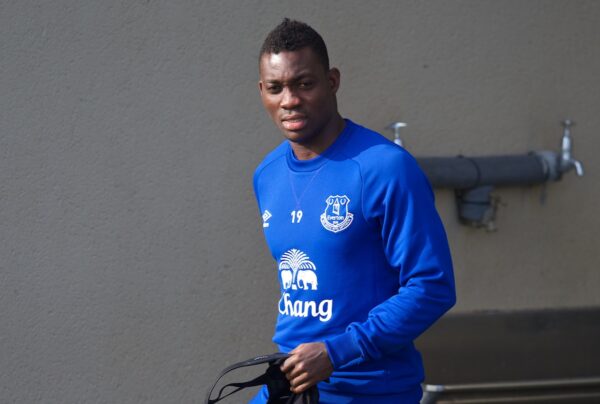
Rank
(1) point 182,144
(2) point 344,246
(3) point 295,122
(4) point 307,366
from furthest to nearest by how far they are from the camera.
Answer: (1) point 182,144 → (3) point 295,122 → (2) point 344,246 → (4) point 307,366

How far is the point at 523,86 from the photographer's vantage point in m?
4.94

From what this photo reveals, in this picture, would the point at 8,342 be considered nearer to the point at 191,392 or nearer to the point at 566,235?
the point at 191,392

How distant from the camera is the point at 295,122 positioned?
9.05 feet

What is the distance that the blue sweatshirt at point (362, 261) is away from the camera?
259 cm

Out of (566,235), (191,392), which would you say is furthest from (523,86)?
(191,392)

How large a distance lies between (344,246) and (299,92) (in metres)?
0.46

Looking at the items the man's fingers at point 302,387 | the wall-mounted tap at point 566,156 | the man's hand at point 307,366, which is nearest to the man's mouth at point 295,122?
the man's hand at point 307,366

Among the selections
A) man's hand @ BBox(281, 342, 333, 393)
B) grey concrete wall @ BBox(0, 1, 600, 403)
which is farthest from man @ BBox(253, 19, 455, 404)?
grey concrete wall @ BBox(0, 1, 600, 403)

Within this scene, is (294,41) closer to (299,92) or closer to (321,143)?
(299,92)

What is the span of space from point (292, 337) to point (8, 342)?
2.13 metres

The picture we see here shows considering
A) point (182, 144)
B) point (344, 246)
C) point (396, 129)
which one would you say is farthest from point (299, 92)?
point (396, 129)

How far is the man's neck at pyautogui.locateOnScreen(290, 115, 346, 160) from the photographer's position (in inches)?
110

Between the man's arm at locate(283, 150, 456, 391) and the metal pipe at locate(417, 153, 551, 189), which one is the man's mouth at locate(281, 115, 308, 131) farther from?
the metal pipe at locate(417, 153, 551, 189)

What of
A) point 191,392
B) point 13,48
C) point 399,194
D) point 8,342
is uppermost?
point 13,48
